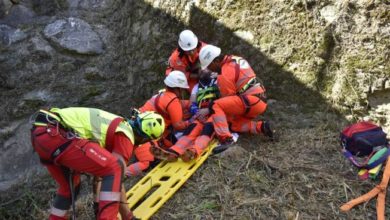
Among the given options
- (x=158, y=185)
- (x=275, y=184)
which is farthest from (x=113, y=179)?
(x=275, y=184)

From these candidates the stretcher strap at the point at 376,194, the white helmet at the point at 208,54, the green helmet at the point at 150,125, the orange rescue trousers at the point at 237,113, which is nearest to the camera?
the green helmet at the point at 150,125

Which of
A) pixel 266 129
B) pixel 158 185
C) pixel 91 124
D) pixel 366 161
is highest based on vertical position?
pixel 366 161

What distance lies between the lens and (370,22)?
5.73 m

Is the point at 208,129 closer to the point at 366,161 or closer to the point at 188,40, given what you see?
the point at 188,40

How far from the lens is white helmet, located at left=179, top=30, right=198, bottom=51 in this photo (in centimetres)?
627

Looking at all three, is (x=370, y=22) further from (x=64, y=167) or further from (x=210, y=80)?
(x=64, y=167)

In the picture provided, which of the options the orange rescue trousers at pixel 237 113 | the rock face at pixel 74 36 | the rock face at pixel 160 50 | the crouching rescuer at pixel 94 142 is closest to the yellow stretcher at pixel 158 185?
the orange rescue trousers at pixel 237 113

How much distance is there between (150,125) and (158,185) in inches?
42.0

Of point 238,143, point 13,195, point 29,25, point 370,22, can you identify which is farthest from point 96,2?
point 370,22

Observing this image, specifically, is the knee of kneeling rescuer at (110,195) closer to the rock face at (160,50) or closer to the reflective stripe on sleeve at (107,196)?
the reflective stripe on sleeve at (107,196)

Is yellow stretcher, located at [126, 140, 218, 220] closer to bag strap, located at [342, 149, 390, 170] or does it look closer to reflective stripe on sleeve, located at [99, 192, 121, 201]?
reflective stripe on sleeve, located at [99, 192, 121, 201]

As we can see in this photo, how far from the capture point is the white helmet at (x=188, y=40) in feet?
20.6

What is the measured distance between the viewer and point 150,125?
4.27 metres

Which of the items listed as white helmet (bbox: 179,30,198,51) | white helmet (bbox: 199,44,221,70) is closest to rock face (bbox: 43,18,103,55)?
white helmet (bbox: 179,30,198,51)
